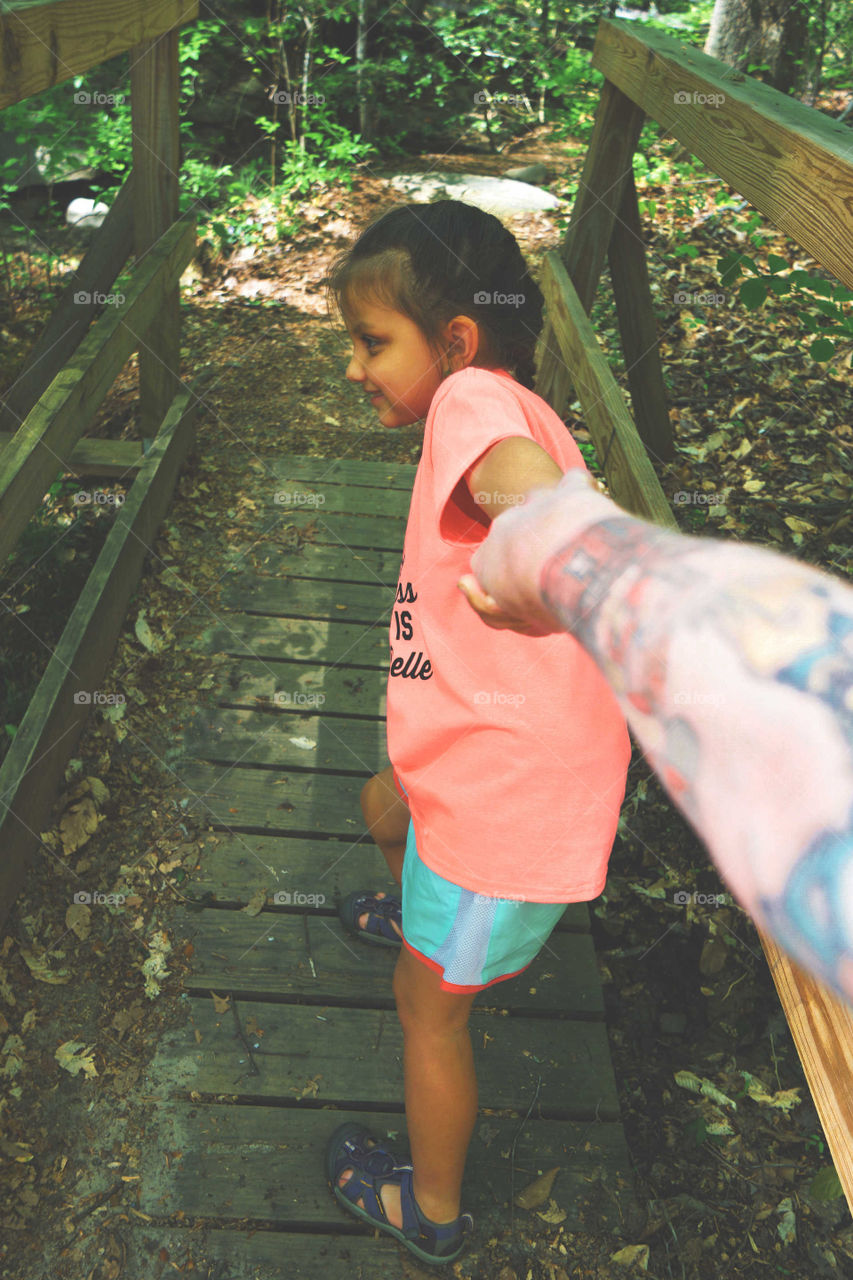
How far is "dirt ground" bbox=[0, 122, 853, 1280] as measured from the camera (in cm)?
193

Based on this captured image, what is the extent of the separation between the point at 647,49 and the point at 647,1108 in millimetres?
3053

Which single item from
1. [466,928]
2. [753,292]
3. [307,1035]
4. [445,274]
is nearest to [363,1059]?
[307,1035]

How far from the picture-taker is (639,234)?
11.7ft

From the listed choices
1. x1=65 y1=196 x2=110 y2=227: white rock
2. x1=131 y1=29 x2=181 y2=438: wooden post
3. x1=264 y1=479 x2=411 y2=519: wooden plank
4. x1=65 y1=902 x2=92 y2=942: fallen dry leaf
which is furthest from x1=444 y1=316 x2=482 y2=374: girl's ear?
x1=65 y1=196 x2=110 y2=227: white rock

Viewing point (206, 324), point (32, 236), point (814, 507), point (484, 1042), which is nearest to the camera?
point (484, 1042)

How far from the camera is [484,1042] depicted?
2.24m

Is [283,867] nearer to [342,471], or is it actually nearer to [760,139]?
[760,139]

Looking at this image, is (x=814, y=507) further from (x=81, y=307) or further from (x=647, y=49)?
(x=81, y=307)

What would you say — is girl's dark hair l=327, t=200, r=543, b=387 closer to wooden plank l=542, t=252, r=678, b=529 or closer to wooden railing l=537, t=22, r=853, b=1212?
wooden railing l=537, t=22, r=853, b=1212

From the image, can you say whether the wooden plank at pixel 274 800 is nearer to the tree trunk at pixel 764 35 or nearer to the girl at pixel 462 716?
the girl at pixel 462 716

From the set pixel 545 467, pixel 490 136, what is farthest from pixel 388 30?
pixel 545 467

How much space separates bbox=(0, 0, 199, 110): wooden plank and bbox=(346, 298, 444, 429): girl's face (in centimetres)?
87

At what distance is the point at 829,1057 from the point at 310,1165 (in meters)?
1.53

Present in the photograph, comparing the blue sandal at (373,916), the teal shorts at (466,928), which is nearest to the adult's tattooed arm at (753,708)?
the teal shorts at (466,928)
